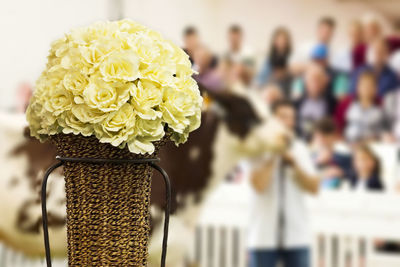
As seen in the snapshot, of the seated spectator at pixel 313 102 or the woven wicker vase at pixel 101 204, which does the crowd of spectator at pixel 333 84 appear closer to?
the seated spectator at pixel 313 102

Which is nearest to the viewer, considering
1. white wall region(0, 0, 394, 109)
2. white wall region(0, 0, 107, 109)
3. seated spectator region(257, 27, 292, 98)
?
white wall region(0, 0, 107, 109)

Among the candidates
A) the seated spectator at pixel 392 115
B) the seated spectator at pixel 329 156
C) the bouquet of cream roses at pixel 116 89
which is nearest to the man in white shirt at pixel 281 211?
the seated spectator at pixel 329 156

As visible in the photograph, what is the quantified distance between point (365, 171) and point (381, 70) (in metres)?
0.39

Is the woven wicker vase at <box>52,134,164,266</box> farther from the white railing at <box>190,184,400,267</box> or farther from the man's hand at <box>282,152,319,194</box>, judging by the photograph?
the white railing at <box>190,184,400,267</box>

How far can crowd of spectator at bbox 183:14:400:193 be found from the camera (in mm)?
2205

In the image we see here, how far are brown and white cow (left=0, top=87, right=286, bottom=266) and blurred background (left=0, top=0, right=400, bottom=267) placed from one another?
1.09 ft

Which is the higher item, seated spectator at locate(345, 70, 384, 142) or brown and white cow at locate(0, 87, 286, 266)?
seated spectator at locate(345, 70, 384, 142)

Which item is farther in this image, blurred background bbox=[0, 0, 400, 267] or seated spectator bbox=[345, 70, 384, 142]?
seated spectator bbox=[345, 70, 384, 142]

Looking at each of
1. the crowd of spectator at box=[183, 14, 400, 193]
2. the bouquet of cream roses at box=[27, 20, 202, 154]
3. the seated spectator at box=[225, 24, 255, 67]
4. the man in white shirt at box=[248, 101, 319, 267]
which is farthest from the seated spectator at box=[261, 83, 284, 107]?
the bouquet of cream roses at box=[27, 20, 202, 154]

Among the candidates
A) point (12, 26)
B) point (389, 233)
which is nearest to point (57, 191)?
point (12, 26)

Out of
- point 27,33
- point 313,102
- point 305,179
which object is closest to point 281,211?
point 305,179

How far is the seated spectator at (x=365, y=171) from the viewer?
84.7 inches

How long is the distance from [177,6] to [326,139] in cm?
76

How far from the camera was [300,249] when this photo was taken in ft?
6.53
